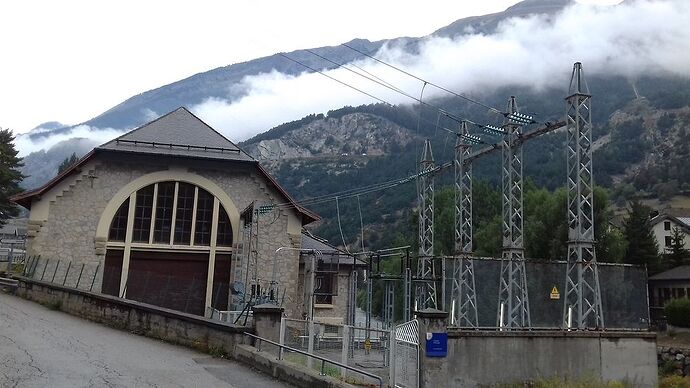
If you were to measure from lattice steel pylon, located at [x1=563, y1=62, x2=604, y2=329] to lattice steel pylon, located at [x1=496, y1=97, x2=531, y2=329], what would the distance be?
1.55m

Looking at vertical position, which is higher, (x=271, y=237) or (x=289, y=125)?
(x=289, y=125)

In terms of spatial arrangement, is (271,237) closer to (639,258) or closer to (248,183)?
(248,183)

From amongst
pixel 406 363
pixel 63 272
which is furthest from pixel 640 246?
pixel 406 363

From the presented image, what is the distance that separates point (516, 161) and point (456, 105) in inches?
6708

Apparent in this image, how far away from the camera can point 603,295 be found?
18312 millimetres

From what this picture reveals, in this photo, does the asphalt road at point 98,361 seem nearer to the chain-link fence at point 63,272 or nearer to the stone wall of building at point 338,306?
the chain-link fence at point 63,272

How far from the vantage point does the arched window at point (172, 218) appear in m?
27.2

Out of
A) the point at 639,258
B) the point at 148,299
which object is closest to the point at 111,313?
the point at 148,299

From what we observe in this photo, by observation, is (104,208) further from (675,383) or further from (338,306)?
(675,383)

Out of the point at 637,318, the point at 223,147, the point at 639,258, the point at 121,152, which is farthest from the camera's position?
the point at 639,258

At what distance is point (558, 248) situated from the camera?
43438 millimetres

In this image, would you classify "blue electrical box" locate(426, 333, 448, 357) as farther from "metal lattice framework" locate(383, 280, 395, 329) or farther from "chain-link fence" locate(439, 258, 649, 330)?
"metal lattice framework" locate(383, 280, 395, 329)

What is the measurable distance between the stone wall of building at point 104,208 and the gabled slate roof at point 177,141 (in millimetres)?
478

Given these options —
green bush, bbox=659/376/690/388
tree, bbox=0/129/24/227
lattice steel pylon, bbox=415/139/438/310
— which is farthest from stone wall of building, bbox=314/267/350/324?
tree, bbox=0/129/24/227
